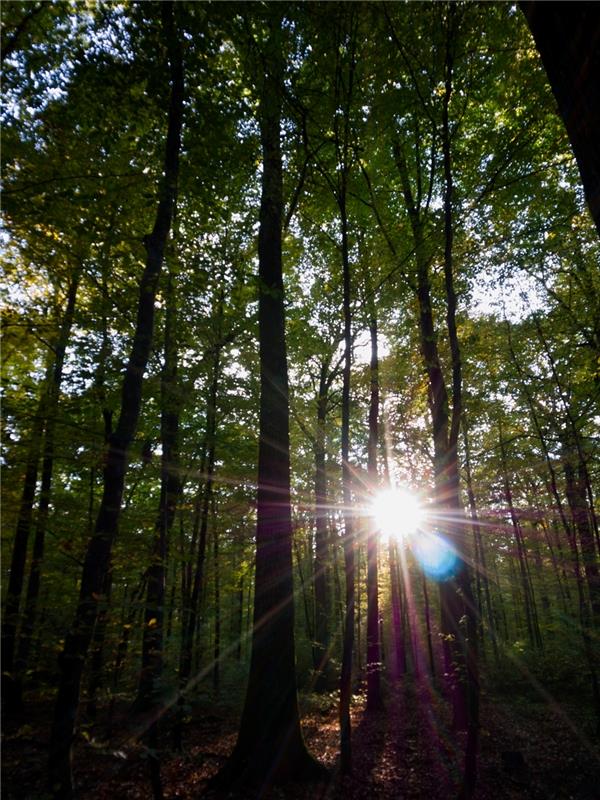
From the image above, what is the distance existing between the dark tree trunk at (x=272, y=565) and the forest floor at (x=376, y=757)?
0.39m

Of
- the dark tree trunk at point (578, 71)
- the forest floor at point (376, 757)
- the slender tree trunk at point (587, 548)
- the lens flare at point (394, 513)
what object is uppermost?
the dark tree trunk at point (578, 71)

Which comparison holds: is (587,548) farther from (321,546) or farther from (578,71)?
(578,71)

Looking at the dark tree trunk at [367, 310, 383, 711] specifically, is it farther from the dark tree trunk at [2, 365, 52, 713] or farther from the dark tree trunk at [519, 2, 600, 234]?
the dark tree trunk at [519, 2, 600, 234]

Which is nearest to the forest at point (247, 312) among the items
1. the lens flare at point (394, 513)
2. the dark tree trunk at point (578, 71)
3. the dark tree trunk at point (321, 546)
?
the dark tree trunk at point (578, 71)

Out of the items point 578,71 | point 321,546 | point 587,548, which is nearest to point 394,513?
point 321,546

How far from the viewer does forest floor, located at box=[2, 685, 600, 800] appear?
556cm

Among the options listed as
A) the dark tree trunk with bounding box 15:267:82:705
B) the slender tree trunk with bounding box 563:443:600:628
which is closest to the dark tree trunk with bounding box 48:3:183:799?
the dark tree trunk with bounding box 15:267:82:705

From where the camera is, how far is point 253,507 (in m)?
11.0

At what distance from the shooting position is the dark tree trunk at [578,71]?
1.77 m

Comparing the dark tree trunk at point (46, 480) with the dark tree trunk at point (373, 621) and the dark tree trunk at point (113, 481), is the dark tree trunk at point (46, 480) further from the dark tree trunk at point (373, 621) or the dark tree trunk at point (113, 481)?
the dark tree trunk at point (373, 621)

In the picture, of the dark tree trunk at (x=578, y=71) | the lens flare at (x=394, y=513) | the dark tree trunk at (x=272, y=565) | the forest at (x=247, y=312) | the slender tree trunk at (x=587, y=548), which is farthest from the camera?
the lens flare at (x=394, y=513)

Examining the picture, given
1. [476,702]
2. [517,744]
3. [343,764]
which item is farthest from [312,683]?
[476,702]

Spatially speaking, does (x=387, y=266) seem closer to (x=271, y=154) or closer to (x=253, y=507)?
(x=271, y=154)

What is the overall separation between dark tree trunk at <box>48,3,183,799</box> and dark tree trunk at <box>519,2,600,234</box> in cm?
452
